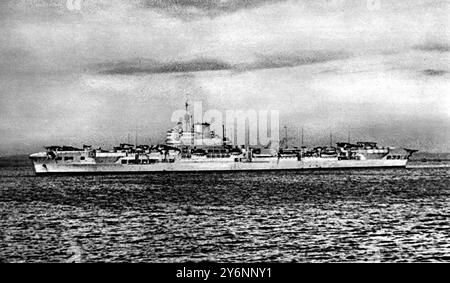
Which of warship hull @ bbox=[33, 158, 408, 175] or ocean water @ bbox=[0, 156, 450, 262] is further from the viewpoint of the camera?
warship hull @ bbox=[33, 158, 408, 175]

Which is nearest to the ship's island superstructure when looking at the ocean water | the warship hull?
the warship hull

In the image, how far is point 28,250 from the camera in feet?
43.7

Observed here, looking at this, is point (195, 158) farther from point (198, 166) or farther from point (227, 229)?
point (227, 229)

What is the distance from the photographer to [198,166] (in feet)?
194

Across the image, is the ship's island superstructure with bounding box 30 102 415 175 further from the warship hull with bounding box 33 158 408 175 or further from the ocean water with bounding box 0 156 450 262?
the ocean water with bounding box 0 156 450 262

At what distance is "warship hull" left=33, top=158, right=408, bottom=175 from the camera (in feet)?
188

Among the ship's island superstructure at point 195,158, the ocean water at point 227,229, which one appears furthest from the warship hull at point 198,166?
the ocean water at point 227,229

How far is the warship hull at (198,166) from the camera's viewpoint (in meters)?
57.2

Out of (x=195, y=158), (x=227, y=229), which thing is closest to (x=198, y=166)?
(x=195, y=158)

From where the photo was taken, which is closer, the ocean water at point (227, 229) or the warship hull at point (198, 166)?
the ocean water at point (227, 229)

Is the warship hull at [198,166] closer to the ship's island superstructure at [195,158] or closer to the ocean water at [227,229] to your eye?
the ship's island superstructure at [195,158]

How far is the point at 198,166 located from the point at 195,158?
88cm

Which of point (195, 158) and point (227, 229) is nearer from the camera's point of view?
point (227, 229)
